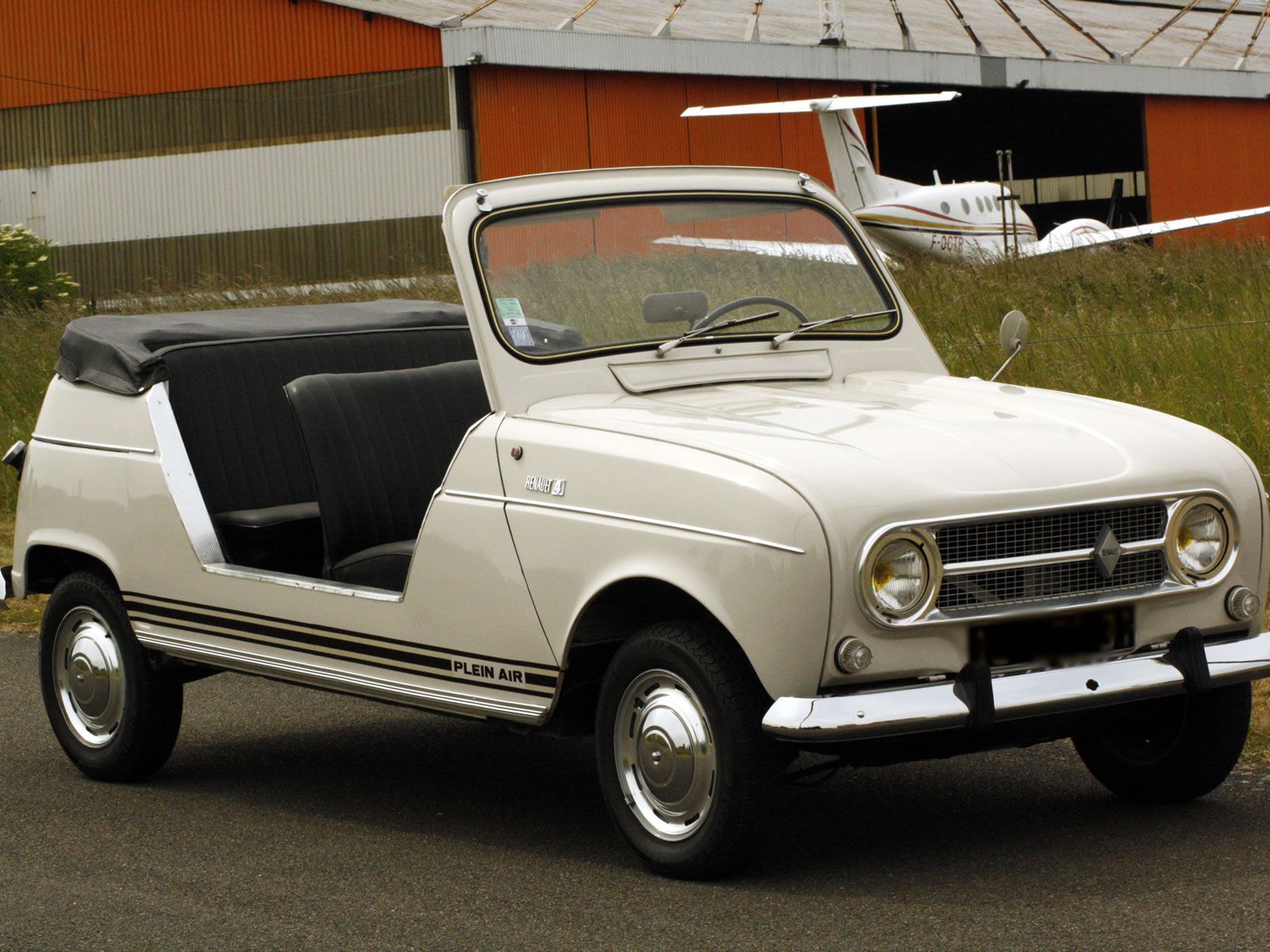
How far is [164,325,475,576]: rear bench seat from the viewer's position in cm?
648

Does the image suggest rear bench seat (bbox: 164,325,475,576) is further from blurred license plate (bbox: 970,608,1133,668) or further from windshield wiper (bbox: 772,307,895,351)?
blurred license plate (bbox: 970,608,1133,668)

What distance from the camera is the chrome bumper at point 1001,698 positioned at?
14.2 ft

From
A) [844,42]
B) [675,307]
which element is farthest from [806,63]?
[675,307]

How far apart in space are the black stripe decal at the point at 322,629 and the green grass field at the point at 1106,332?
8.67 feet

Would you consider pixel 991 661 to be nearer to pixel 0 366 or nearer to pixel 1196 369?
pixel 1196 369

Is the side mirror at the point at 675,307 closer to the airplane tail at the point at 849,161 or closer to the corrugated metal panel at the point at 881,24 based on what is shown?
the airplane tail at the point at 849,161

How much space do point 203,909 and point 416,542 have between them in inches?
47.6

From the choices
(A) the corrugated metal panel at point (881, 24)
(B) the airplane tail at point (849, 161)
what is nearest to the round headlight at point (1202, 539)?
(B) the airplane tail at point (849, 161)

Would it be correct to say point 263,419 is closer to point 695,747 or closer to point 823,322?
point 823,322

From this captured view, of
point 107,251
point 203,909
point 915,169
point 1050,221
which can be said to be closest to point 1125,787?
point 203,909

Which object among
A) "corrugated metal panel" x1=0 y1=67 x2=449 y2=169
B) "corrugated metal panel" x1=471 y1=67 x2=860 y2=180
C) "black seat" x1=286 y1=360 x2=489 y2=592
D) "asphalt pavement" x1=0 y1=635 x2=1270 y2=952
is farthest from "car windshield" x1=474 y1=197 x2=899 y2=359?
"corrugated metal panel" x1=0 y1=67 x2=449 y2=169

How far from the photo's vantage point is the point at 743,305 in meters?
5.95

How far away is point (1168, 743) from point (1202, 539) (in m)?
0.80

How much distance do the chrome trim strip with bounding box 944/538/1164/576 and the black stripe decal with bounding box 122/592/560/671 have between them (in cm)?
115
